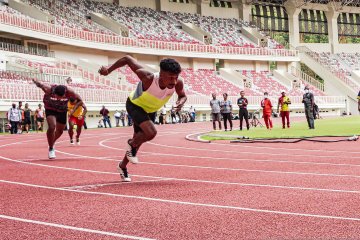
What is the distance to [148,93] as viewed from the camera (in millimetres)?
8562

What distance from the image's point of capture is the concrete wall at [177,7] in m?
72.4

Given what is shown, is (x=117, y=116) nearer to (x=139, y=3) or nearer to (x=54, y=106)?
(x=139, y=3)

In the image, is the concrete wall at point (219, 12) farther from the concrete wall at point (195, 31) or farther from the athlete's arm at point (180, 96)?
the athlete's arm at point (180, 96)

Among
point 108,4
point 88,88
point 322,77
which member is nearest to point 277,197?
point 88,88

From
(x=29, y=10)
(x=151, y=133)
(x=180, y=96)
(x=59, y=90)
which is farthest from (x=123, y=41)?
(x=151, y=133)

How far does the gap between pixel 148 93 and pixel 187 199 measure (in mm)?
1840

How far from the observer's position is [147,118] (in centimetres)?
887

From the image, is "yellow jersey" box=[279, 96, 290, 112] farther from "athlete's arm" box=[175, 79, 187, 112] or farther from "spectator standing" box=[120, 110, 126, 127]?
"athlete's arm" box=[175, 79, 187, 112]

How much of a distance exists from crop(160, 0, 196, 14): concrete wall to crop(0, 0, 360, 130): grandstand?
0.12m

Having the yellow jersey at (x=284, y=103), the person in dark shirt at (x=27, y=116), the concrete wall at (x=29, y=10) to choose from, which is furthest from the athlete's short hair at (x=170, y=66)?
the concrete wall at (x=29, y=10)

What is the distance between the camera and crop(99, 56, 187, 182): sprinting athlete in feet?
27.2

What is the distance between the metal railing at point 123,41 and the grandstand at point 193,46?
103 millimetres

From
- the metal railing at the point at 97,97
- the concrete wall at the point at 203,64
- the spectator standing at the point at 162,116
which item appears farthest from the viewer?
the concrete wall at the point at 203,64

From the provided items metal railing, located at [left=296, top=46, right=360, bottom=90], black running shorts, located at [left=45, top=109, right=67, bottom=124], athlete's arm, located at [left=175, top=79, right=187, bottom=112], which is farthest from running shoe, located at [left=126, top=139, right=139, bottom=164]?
metal railing, located at [left=296, top=46, right=360, bottom=90]
